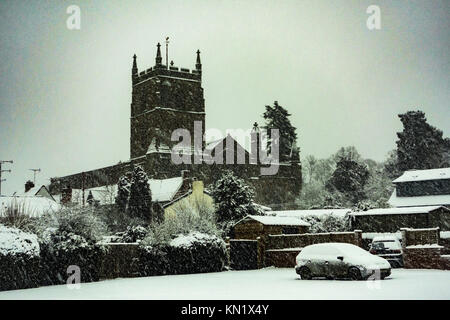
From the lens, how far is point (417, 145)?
70.2 metres

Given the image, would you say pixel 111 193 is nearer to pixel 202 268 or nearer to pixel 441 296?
pixel 202 268

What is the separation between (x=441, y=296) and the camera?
1468 cm

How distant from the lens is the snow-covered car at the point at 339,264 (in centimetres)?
2009

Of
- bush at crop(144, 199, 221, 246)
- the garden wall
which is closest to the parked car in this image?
the garden wall

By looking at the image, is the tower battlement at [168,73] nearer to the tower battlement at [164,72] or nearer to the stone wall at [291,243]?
the tower battlement at [164,72]

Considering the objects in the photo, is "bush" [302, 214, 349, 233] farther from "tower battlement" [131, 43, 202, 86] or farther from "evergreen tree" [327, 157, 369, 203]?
"tower battlement" [131, 43, 202, 86]

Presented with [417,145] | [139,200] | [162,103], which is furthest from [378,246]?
[162,103]

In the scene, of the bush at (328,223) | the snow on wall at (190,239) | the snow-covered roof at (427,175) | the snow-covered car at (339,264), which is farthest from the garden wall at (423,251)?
the snow-covered roof at (427,175)

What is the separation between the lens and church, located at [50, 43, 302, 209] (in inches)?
3044

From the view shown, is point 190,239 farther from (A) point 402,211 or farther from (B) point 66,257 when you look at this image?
(A) point 402,211

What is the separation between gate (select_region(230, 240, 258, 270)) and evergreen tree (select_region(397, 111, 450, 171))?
4507cm

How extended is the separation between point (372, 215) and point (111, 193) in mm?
32096
